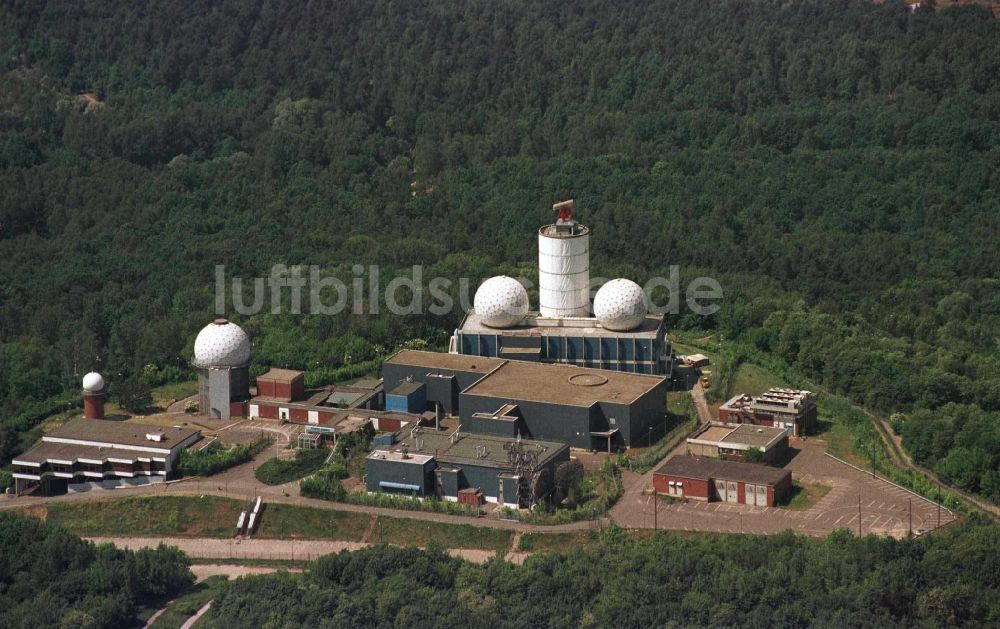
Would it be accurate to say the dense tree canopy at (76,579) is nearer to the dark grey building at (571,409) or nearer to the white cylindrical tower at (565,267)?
the dark grey building at (571,409)

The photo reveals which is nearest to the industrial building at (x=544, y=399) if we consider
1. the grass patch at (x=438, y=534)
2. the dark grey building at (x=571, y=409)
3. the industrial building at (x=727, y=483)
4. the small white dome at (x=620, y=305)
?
the dark grey building at (x=571, y=409)

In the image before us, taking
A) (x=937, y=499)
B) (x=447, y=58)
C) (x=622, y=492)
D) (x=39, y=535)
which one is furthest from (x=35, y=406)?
(x=447, y=58)

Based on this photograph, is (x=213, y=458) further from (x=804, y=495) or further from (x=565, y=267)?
(x=804, y=495)

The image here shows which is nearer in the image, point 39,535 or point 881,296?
point 39,535

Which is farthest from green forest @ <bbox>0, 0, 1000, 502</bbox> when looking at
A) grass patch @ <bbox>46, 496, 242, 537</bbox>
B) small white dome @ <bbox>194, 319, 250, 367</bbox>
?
grass patch @ <bbox>46, 496, 242, 537</bbox>

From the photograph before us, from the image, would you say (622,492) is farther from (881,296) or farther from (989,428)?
(881,296)

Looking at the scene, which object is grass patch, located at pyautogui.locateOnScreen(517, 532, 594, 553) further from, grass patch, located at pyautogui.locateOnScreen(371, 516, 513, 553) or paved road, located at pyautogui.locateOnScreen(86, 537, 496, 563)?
paved road, located at pyautogui.locateOnScreen(86, 537, 496, 563)

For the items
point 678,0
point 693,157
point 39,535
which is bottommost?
point 39,535
